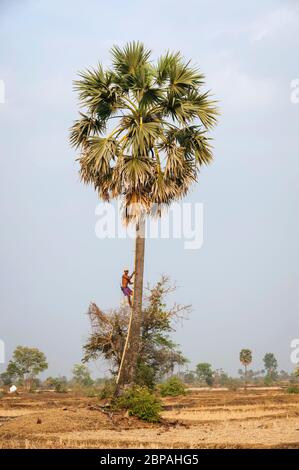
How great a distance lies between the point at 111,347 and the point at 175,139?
897 centimetres

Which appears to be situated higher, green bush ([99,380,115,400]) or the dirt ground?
green bush ([99,380,115,400])

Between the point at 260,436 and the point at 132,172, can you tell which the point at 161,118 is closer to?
the point at 132,172

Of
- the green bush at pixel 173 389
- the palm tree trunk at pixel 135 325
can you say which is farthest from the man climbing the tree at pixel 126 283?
the green bush at pixel 173 389

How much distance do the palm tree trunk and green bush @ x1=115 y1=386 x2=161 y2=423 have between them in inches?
33.9

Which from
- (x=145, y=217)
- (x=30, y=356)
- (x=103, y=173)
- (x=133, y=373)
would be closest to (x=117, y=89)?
(x=103, y=173)

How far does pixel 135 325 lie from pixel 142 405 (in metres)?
2.79

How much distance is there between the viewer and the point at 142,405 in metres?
21.1

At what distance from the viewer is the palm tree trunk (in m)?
22.5

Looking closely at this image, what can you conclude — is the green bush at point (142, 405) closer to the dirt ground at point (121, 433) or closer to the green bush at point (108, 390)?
the dirt ground at point (121, 433)

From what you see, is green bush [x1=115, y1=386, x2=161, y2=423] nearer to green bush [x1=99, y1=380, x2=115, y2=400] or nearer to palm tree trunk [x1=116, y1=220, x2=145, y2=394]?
palm tree trunk [x1=116, y1=220, x2=145, y2=394]

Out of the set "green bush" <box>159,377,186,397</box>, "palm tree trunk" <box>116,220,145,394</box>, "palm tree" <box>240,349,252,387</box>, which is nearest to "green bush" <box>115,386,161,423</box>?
"palm tree trunk" <box>116,220,145,394</box>

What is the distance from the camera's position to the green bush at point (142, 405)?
2106cm

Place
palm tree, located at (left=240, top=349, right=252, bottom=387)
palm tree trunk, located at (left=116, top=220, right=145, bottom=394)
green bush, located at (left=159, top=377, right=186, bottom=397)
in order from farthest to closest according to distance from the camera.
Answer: palm tree, located at (left=240, top=349, right=252, bottom=387) < green bush, located at (left=159, top=377, right=186, bottom=397) < palm tree trunk, located at (left=116, top=220, right=145, bottom=394)
